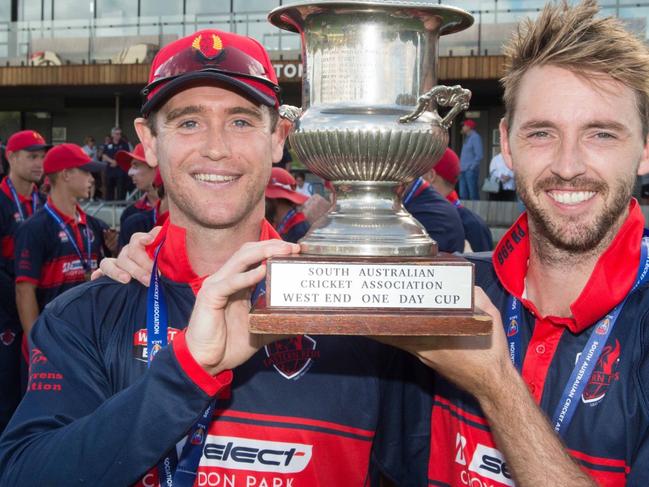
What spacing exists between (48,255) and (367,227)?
3.99 metres

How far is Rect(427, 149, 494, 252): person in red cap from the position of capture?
557cm

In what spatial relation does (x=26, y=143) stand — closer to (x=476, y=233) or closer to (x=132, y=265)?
(x=476, y=233)

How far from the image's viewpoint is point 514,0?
15.1 meters

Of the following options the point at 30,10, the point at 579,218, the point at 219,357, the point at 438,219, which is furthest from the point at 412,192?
the point at 30,10

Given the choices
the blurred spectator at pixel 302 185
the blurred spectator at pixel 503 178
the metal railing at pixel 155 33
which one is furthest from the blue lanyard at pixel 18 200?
the metal railing at pixel 155 33

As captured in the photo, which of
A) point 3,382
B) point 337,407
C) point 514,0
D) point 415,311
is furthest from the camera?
point 514,0

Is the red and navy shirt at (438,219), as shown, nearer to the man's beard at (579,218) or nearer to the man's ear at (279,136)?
the man's ear at (279,136)

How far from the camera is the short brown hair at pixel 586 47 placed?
6.35 feet

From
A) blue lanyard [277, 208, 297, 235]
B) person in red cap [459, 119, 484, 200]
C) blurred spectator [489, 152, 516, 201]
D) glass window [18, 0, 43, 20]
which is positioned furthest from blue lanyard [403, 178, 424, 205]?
glass window [18, 0, 43, 20]

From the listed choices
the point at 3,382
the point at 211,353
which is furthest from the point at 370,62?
the point at 3,382

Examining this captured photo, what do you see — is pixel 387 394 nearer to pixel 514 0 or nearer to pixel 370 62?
pixel 370 62

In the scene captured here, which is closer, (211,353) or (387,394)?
(211,353)

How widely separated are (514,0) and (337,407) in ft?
47.8

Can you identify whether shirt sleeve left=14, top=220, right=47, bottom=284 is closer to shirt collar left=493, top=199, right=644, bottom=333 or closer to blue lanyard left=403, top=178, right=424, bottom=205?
blue lanyard left=403, top=178, right=424, bottom=205
